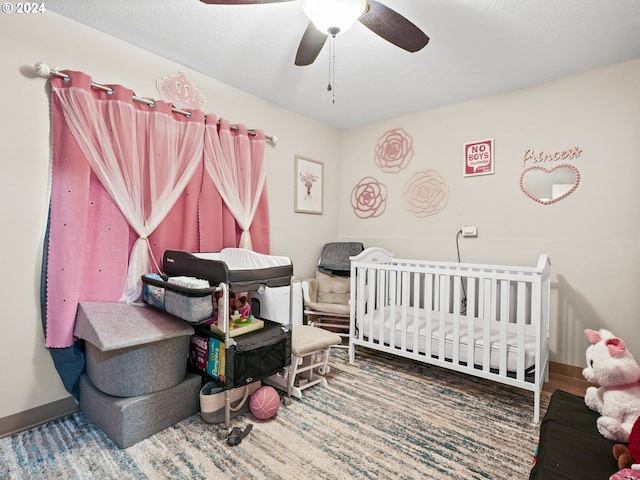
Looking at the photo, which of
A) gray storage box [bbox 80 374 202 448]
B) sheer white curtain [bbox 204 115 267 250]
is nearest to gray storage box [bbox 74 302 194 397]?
gray storage box [bbox 80 374 202 448]

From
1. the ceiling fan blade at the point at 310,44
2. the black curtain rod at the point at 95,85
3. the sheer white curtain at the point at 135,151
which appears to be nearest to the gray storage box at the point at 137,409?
the sheer white curtain at the point at 135,151

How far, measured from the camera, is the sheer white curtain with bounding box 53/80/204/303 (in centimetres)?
195

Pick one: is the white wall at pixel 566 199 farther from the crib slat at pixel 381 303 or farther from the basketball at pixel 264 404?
the basketball at pixel 264 404

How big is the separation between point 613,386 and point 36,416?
9.83 ft

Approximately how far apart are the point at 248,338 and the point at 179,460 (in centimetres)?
66

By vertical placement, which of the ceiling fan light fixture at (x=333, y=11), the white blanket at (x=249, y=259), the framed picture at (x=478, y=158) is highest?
the ceiling fan light fixture at (x=333, y=11)

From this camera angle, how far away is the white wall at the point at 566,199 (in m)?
2.37

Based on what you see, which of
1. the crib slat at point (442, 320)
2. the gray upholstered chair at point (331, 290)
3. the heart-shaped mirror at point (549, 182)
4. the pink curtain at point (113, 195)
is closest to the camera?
the pink curtain at point (113, 195)

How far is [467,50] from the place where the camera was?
2207mm

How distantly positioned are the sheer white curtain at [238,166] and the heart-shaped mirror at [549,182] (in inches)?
91.2

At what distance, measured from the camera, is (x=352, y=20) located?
151 cm

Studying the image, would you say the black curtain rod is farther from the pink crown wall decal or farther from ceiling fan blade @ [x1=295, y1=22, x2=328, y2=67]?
ceiling fan blade @ [x1=295, y1=22, x2=328, y2=67]

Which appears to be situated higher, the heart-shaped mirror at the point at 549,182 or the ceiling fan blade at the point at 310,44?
the ceiling fan blade at the point at 310,44

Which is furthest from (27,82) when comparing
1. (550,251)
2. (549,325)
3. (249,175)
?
(549,325)
